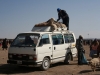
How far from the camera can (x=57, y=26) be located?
487 inches

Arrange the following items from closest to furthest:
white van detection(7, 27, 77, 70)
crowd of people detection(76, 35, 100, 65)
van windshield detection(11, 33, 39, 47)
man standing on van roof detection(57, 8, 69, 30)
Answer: white van detection(7, 27, 77, 70)
van windshield detection(11, 33, 39, 47)
crowd of people detection(76, 35, 100, 65)
man standing on van roof detection(57, 8, 69, 30)

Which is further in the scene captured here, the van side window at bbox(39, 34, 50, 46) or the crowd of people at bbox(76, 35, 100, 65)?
the crowd of people at bbox(76, 35, 100, 65)

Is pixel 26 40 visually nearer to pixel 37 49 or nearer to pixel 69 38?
pixel 37 49

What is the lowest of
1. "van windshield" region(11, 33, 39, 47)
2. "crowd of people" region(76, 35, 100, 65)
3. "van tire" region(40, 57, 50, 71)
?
"van tire" region(40, 57, 50, 71)

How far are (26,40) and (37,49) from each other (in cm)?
110

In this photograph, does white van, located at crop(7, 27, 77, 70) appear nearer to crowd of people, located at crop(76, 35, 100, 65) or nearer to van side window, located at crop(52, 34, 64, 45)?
van side window, located at crop(52, 34, 64, 45)

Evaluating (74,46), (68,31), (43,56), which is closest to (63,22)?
(68,31)

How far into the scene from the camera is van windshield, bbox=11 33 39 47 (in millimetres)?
10328

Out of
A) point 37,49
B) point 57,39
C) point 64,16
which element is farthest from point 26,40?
point 64,16

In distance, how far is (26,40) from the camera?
35.1ft

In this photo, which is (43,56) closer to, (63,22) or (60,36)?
(60,36)

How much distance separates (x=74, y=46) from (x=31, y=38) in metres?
4.02

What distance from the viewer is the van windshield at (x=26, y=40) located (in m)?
10.3

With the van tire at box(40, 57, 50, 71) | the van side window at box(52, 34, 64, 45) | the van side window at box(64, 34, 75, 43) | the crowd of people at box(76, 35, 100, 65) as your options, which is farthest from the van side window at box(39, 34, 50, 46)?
the crowd of people at box(76, 35, 100, 65)
